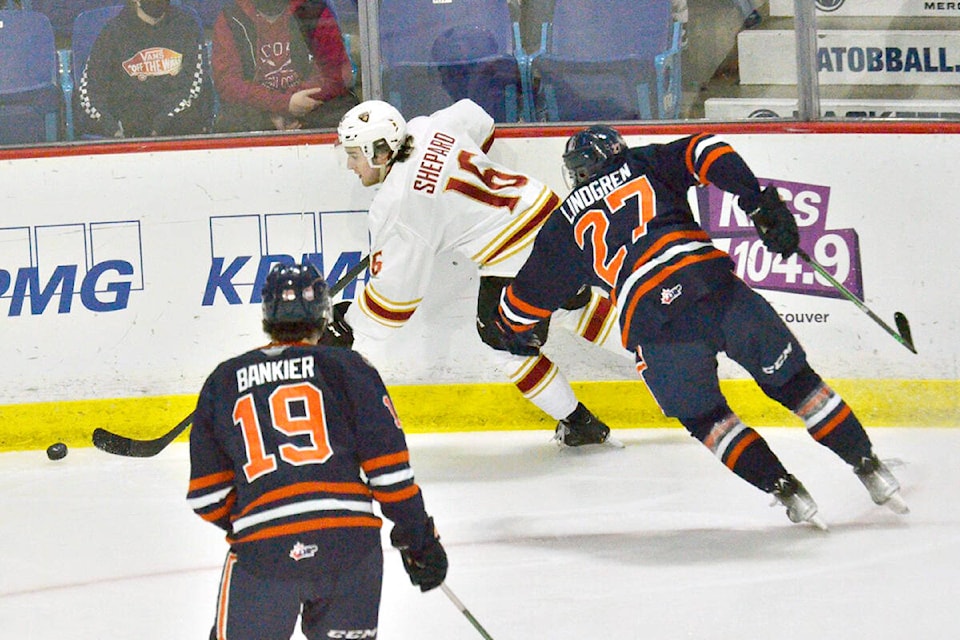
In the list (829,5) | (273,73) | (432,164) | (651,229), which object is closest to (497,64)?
(432,164)

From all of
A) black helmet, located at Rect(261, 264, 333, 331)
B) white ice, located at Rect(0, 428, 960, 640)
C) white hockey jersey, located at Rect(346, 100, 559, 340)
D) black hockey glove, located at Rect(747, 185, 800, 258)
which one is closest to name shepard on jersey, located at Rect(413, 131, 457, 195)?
white hockey jersey, located at Rect(346, 100, 559, 340)

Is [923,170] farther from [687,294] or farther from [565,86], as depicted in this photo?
[687,294]

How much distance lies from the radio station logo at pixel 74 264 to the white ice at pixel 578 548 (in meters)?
0.55

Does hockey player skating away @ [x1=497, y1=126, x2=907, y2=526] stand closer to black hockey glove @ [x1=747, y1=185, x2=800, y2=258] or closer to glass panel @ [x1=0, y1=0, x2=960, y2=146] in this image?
black hockey glove @ [x1=747, y1=185, x2=800, y2=258]

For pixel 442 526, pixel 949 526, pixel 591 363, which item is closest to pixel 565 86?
pixel 591 363

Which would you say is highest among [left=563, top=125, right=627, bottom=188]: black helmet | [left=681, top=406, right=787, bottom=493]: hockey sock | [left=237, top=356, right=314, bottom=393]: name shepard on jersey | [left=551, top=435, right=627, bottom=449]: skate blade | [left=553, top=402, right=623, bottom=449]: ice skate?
[left=563, top=125, right=627, bottom=188]: black helmet

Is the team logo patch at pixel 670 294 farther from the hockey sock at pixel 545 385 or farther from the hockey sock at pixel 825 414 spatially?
the hockey sock at pixel 545 385

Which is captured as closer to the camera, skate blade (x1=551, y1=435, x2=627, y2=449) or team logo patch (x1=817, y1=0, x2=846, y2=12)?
skate blade (x1=551, y1=435, x2=627, y2=449)

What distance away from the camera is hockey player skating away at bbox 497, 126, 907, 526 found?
3.34 meters

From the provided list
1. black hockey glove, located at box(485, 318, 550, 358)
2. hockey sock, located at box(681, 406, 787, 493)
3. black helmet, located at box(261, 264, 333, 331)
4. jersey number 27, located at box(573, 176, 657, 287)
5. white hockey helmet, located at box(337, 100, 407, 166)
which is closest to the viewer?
black helmet, located at box(261, 264, 333, 331)

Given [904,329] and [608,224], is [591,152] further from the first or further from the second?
[904,329]

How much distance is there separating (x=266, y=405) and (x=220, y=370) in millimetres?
120

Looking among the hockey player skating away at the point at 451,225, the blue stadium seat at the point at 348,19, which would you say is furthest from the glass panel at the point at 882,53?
the blue stadium seat at the point at 348,19

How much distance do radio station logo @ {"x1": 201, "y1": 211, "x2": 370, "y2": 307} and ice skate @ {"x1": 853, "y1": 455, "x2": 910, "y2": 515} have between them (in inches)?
76.9
